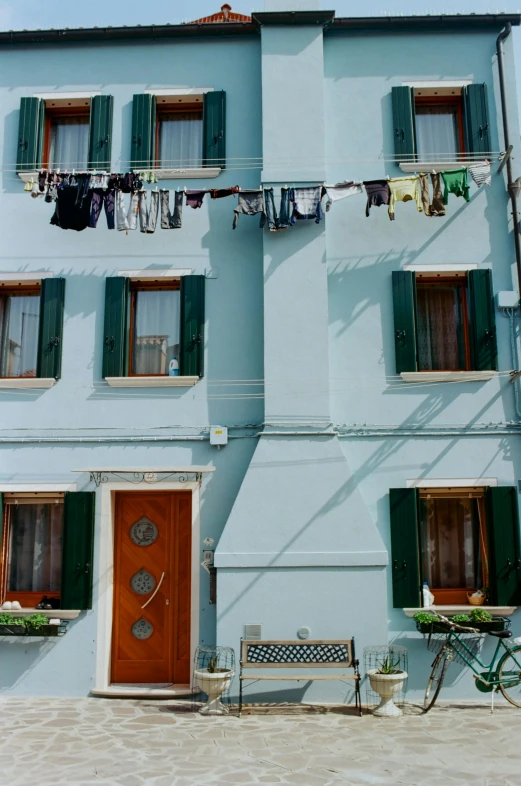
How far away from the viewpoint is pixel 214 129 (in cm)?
1078

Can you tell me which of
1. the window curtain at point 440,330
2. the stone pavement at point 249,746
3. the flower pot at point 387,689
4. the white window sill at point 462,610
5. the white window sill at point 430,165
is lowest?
the stone pavement at point 249,746

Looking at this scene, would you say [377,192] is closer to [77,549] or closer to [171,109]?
[171,109]

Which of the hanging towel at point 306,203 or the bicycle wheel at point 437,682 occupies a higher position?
the hanging towel at point 306,203

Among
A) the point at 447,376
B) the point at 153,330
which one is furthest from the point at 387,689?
the point at 153,330

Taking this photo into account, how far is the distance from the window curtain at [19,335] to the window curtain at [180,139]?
8.83 feet

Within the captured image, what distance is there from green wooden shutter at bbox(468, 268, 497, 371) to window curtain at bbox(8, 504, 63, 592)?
19.0 feet

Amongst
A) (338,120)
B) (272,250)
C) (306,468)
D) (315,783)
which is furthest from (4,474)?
(338,120)

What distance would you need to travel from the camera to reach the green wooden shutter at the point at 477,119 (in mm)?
10664

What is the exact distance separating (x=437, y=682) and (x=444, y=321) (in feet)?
15.0

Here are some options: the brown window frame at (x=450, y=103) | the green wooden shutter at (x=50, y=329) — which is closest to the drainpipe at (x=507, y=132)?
the brown window frame at (x=450, y=103)

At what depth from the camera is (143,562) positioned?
1023 cm

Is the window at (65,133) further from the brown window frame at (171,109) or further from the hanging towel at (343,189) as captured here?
the hanging towel at (343,189)

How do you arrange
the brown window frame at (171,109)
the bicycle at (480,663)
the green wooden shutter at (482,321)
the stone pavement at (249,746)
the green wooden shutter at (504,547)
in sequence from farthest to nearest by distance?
the brown window frame at (171,109) < the green wooden shutter at (482,321) < the green wooden shutter at (504,547) < the bicycle at (480,663) < the stone pavement at (249,746)

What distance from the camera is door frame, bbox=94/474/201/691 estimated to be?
9.78 meters
